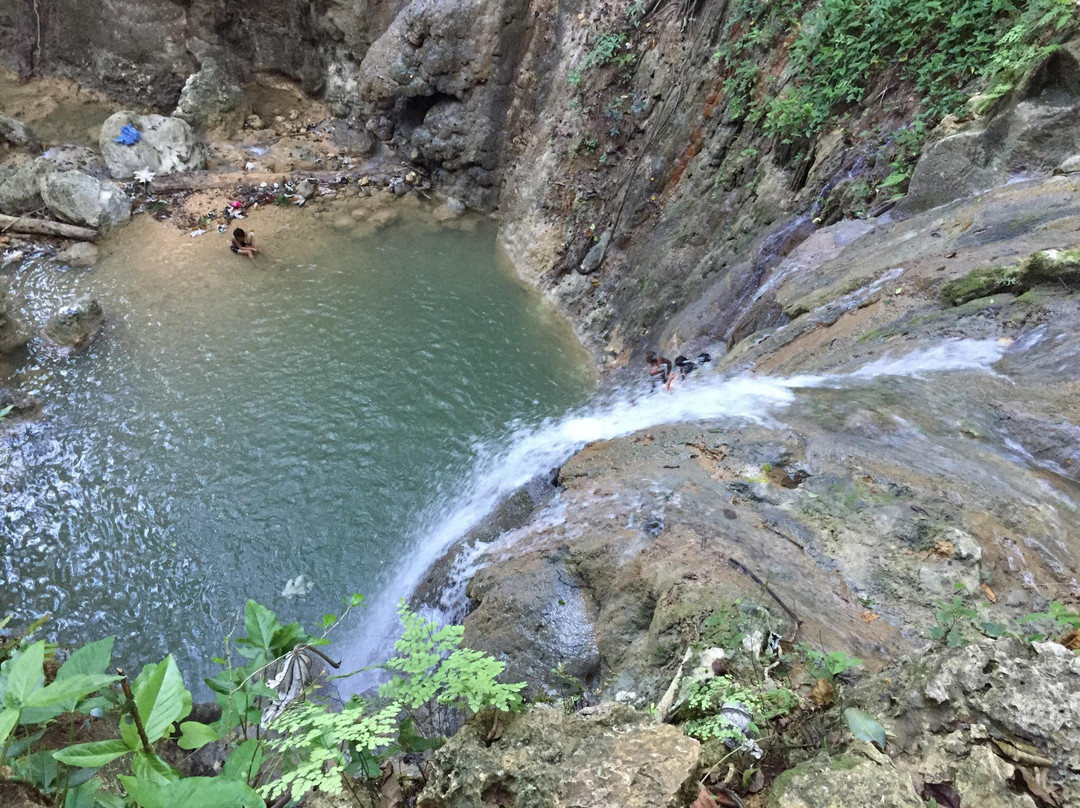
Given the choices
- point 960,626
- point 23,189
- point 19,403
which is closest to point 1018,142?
point 960,626

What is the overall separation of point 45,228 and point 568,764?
533 inches

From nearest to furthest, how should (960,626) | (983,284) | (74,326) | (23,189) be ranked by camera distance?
(960,626), (983,284), (74,326), (23,189)

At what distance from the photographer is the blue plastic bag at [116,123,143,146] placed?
12.1 meters

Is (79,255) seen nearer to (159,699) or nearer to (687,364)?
(687,364)

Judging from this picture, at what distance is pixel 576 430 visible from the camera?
7.38 meters

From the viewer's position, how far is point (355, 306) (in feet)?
32.4

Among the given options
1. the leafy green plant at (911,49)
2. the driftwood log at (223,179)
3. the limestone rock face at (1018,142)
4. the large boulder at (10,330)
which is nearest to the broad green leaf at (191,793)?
the limestone rock face at (1018,142)

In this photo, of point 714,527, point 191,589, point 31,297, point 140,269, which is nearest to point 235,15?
point 140,269

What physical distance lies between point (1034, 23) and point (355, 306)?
360 inches

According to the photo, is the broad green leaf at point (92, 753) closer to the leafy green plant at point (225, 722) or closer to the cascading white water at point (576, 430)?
the leafy green plant at point (225, 722)

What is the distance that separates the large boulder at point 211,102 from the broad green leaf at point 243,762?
604 inches

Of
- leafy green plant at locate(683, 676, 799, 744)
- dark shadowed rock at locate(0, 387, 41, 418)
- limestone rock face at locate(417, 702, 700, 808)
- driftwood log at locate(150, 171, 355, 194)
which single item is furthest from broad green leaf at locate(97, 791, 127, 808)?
driftwood log at locate(150, 171, 355, 194)

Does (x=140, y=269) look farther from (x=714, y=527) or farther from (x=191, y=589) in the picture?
(x=714, y=527)

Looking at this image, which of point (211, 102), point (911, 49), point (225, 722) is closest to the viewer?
point (225, 722)
